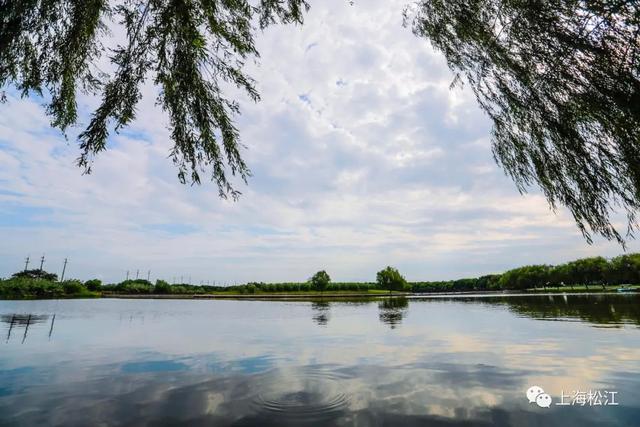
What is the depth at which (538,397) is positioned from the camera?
21.8 feet

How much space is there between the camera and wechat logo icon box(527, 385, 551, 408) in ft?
20.8

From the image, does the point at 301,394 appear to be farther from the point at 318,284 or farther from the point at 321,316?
the point at 318,284

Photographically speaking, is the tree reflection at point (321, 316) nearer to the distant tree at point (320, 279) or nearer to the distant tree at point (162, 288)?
the distant tree at point (320, 279)

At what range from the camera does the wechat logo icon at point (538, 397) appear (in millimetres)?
6336

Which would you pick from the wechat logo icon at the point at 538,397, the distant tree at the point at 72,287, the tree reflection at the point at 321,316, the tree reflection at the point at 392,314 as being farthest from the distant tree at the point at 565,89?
the distant tree at the point at 72,287

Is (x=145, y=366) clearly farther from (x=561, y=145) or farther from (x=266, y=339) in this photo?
(x=561, y=145)

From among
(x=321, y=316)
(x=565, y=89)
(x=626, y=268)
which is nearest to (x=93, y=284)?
(x=321, y=316)

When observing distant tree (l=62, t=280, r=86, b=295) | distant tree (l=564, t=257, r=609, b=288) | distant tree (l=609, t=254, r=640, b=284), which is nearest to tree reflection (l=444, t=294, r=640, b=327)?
distant tree (l=609, t=254, r=640, b=284)

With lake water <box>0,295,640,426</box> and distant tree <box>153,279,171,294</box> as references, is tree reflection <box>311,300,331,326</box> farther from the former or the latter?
distant tree <box>153,279,171,294</box>

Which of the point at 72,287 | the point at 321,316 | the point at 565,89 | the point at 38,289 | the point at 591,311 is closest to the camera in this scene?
the point at 565,89

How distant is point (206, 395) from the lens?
6.88 m

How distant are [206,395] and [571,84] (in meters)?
8.18

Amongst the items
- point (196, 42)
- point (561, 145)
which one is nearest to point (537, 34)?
point (561, 145)

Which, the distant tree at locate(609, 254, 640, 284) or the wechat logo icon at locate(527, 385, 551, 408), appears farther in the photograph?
the distant tree at locate(609, 254, 640, 284)
